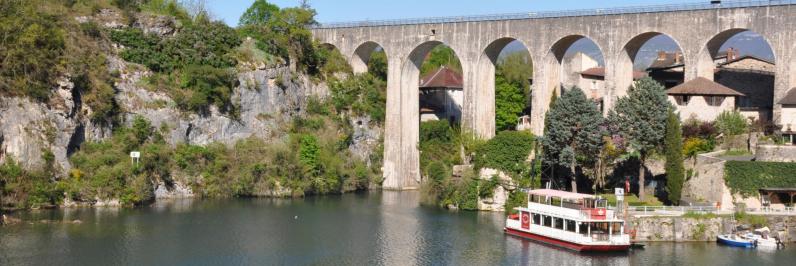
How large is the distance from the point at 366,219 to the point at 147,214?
11100 millimetres

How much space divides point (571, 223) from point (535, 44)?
20.1m

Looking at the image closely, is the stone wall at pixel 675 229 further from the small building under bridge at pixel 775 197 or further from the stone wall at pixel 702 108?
the stone wall at pixel 702 108

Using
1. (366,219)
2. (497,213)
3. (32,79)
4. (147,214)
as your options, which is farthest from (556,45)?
(32,79)

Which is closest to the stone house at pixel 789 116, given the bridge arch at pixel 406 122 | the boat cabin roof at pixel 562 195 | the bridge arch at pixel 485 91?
the boat cabin roof at pixel 562 195

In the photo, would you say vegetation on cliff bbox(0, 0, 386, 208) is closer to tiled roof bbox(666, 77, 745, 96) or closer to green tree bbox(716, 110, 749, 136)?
tiled roof bbox(666, 77, 745, 96)

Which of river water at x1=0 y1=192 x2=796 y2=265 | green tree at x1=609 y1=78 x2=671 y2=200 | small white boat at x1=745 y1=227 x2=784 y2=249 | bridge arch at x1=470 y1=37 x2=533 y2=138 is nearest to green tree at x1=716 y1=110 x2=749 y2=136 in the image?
green tree at x1=609 y1=78 x2=671 y2=200

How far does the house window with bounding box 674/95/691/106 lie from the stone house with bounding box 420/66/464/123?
→ 2266 cm

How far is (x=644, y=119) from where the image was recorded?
5500 cm

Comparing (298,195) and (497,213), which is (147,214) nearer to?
(298,195)

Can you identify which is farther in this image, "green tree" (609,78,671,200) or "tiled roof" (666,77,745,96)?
"tiled roof" (666,77,745,96)

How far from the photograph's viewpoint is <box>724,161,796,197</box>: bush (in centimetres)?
5091

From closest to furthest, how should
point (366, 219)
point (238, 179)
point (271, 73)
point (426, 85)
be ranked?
1. point (366, 219)
2. point (238, 179)
3. point (271, 73)
4. point (426, 85)

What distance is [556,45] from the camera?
215 ft

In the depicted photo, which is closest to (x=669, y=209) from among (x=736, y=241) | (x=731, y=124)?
(x=736, y=241)
